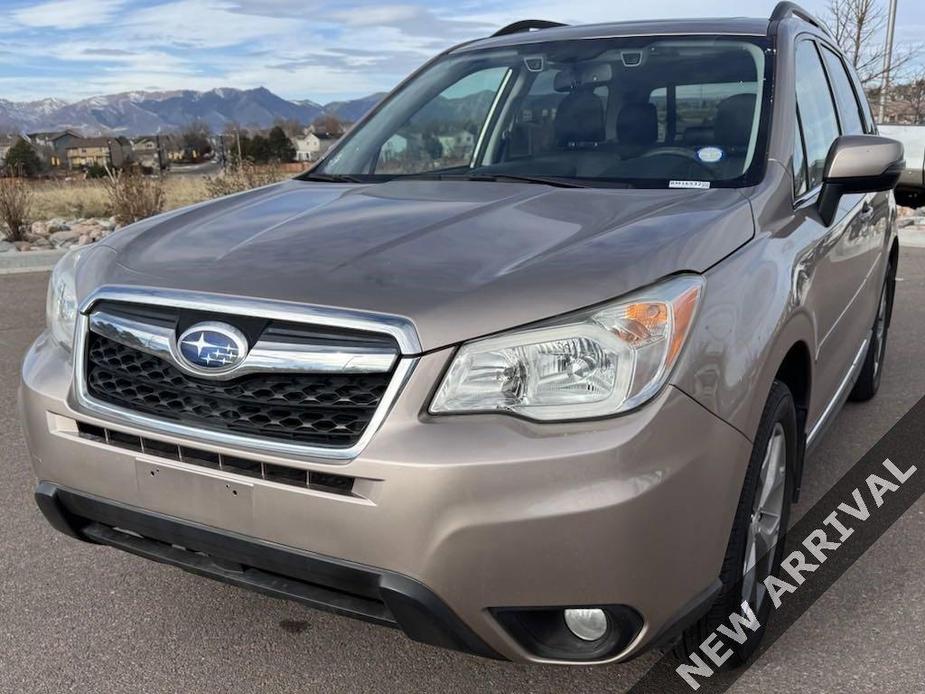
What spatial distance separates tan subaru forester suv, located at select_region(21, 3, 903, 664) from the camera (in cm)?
188

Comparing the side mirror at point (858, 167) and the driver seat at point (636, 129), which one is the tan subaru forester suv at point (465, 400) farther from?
the driver seat at point (636, 129)

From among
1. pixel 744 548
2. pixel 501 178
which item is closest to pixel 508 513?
pixel 744 548

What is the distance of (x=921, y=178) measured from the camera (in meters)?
11.0

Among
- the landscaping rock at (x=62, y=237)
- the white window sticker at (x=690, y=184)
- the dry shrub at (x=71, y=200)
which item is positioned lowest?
the dry shrub at (x=71, y=200)

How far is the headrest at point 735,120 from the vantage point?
116 inches

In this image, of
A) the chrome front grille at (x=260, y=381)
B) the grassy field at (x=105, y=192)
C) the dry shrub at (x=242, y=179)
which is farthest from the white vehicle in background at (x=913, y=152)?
the chrome front grille at (x=260, y=381)

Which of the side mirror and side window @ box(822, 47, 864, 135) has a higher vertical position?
side window @ box(822, 47, 864, 135)

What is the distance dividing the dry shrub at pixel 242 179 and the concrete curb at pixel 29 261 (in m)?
3.21

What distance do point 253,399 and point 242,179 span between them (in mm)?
11687

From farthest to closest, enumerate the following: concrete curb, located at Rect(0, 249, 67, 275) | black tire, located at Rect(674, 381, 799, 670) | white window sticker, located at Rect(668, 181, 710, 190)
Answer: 1. concrete curb, located at Rect(0, 249, 67, 275)
2. white window sticker, located at Rect(668, 181, 710, 190)
3. black tire, located at Rect(674, 381, 799, 670)

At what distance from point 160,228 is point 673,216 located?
144cm

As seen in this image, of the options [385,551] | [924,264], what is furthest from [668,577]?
[924,264]

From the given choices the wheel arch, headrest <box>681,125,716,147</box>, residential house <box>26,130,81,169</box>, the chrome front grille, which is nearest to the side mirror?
headrest <box>681,125,716,147</box>

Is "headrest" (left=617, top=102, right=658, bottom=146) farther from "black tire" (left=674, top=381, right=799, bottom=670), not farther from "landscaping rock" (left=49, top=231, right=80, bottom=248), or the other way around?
"landscaping rock" (left=49, top=231, right=80, bottom=248)
